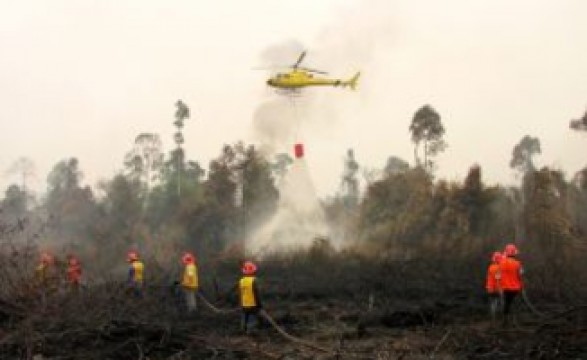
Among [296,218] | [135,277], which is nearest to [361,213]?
[296,218]

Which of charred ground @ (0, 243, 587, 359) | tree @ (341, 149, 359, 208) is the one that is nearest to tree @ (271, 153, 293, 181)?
tree @ (341, 149, 359, 208)

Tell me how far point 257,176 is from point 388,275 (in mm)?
22745

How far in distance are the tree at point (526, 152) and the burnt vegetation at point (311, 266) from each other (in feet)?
0.71

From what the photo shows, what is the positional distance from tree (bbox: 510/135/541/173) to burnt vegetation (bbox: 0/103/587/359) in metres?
0.22

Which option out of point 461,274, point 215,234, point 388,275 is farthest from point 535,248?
point 215,234

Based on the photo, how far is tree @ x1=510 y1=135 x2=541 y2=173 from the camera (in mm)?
76188

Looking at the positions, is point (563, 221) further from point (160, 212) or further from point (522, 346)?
point (160, 212)

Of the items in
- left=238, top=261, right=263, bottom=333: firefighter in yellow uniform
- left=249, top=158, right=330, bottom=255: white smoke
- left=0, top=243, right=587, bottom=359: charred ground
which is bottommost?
left=0, top=243, right=587, bottom=359: charred ground

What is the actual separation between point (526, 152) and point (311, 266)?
43.7m

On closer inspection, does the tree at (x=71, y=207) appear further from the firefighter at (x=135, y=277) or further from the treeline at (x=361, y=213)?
the firefighter at (x=135, y=277)

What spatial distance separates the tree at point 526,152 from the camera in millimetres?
76188

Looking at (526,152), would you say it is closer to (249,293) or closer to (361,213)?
(361,213)

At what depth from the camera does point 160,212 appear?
2506 inches

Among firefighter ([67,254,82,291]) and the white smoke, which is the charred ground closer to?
firefighter ([67,254,82,291])
